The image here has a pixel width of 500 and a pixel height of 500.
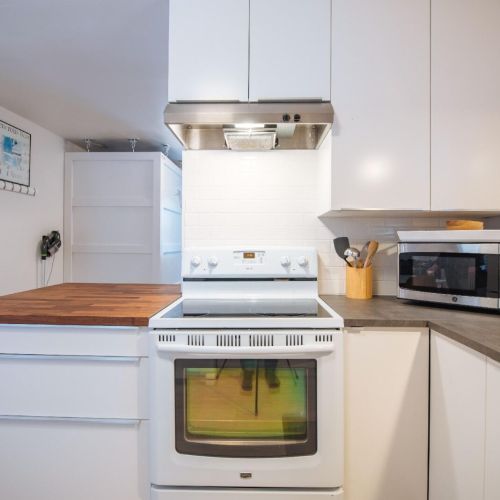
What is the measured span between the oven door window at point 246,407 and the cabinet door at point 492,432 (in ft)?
1.66

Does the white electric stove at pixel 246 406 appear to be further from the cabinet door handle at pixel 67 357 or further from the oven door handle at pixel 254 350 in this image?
the cabinet door handle at pixel 67 357

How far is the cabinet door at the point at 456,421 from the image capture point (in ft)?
3.04

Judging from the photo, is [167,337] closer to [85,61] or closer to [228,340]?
[228,340]

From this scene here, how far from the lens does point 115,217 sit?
3691mm

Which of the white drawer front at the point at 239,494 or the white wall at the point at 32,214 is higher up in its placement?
the white wall at the point at 32,214

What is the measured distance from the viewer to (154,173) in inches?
141

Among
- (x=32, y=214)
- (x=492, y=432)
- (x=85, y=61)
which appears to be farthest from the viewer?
(x=32, y=214)

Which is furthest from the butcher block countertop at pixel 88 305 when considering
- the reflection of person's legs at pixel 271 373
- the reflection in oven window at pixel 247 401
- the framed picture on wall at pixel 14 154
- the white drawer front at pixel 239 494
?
the framed picture on wall at pixel 14 154

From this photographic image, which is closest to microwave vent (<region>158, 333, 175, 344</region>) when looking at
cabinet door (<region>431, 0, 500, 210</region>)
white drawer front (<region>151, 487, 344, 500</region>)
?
white drawer front (<region>151, 487, 344, 500</region>)

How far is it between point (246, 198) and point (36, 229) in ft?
8.32

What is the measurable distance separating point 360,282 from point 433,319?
48 centimetres

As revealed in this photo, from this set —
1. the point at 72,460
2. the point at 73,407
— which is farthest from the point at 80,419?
the point at 72,460

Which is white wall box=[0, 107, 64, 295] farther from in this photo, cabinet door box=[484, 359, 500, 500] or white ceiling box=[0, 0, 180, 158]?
cabinet door box=[484, 359, 500, 500]

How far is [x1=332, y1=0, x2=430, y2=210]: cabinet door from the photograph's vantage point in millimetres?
1409
